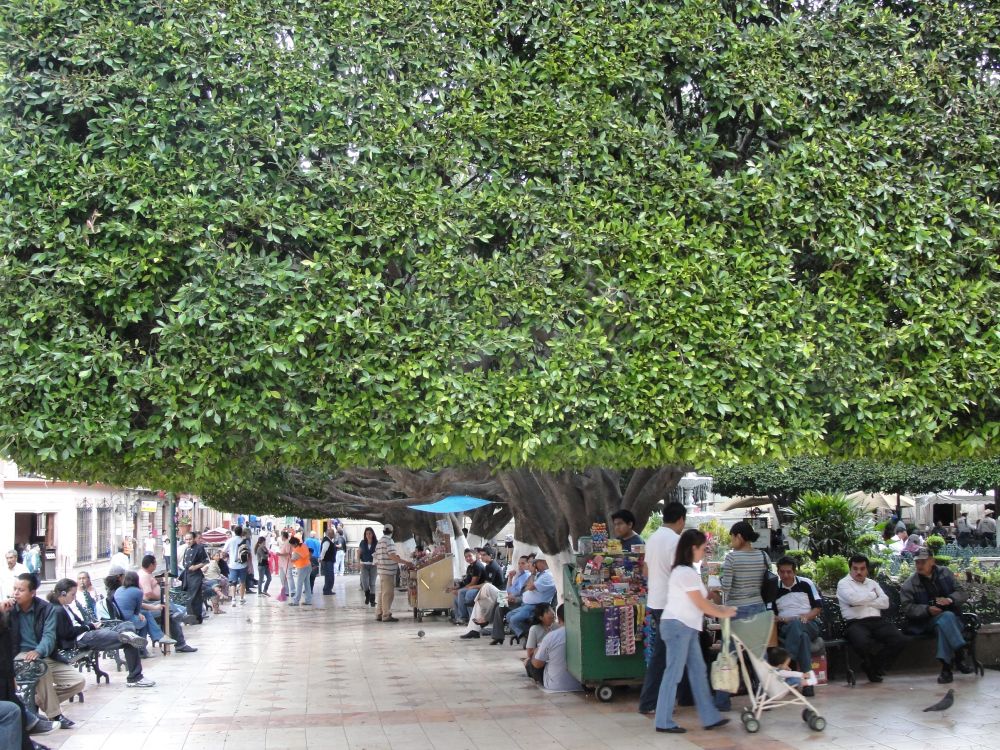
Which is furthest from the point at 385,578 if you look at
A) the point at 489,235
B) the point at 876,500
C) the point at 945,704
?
the point at 876,500

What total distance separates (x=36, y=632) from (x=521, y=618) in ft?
21.8

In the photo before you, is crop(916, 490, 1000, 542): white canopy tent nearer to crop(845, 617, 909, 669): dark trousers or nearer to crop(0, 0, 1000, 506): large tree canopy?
crop(845, 617, 909, 669): dark trousers

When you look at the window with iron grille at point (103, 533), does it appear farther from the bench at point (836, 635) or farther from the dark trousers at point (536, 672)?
the bench at point (836, 635)

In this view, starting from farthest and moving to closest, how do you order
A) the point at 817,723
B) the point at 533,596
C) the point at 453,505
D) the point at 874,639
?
the point at 453,505
the point at 533,596
the point at 874,639
the point at 817,723

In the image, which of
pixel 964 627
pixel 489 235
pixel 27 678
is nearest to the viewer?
pixel 489 235

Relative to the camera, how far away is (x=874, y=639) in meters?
11.2

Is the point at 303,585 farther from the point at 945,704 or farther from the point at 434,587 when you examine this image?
the point at 945,704

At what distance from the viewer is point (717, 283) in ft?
28.8

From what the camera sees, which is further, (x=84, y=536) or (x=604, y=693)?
(x=84, y=536)

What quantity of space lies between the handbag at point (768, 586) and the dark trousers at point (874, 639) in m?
1.49

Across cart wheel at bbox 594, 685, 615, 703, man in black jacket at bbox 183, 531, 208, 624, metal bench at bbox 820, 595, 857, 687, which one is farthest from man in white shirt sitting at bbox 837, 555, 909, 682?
man in black jacket at bbox 183, 531, 208, 624

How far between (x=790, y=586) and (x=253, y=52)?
705cm

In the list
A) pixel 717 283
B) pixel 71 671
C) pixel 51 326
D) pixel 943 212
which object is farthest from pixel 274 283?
pixel 943 212

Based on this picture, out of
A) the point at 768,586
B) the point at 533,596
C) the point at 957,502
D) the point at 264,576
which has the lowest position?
the point at 264,576
